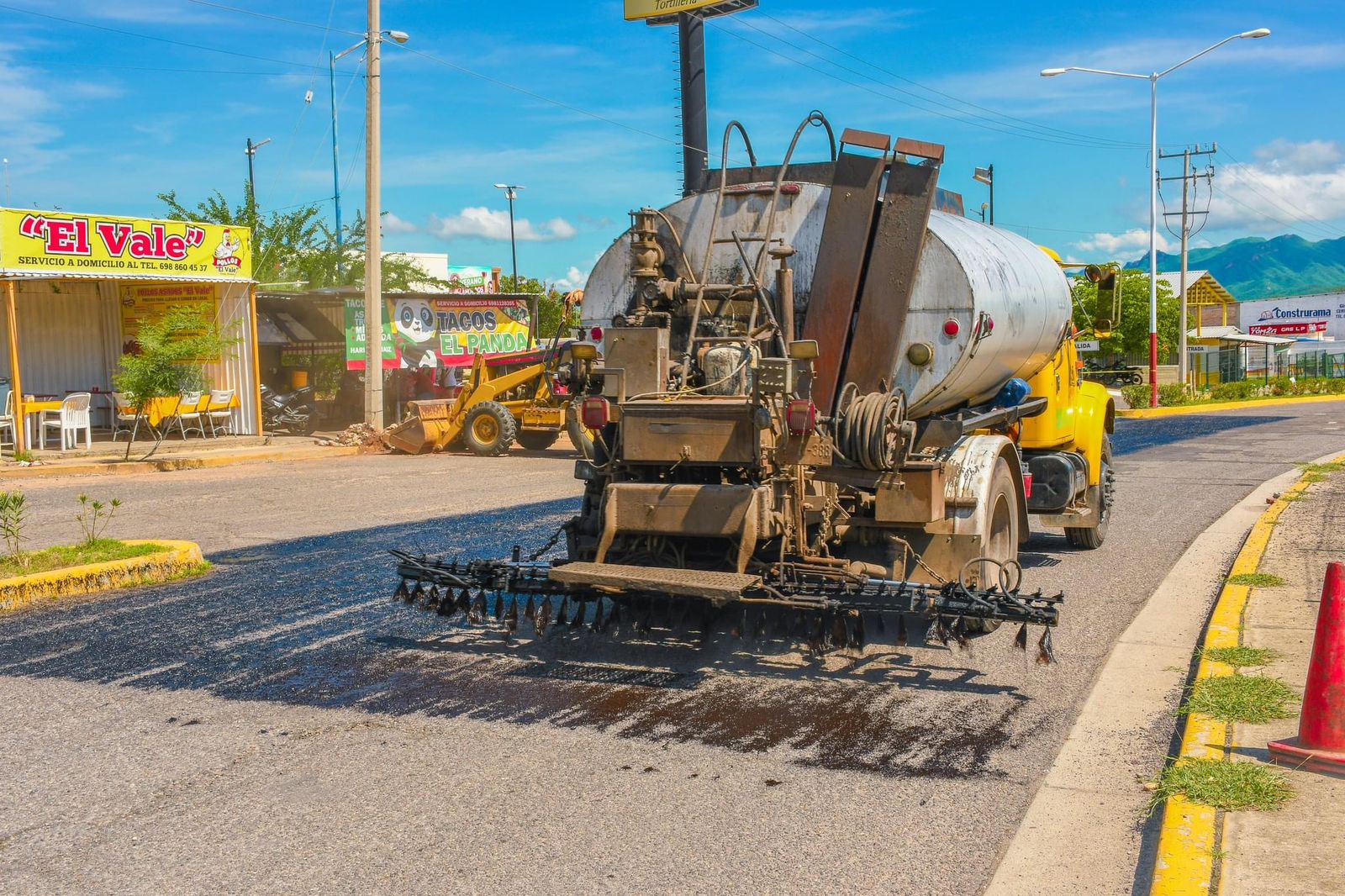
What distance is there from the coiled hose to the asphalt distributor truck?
13 millimetres

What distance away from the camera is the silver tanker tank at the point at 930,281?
704cm

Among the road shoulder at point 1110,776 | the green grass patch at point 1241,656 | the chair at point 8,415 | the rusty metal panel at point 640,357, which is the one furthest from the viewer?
the chair at point 8,415

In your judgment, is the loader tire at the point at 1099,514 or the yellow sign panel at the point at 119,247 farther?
the yellow sign panel at the point at 119,247

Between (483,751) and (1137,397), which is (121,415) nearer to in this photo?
(483,751)

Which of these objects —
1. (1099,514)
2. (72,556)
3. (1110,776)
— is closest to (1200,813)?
(1110,776)

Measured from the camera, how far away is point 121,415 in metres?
22.2

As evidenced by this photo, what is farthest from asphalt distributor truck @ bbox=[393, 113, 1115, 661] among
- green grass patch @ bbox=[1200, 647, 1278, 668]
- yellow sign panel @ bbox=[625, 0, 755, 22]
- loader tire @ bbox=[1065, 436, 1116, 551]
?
yellow sign panel @ bbox=[625, 0, 755, 22]

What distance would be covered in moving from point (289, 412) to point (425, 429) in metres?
5.83

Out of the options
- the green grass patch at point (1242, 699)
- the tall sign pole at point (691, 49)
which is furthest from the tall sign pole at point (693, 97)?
the green grass patch at point (1242, 699)

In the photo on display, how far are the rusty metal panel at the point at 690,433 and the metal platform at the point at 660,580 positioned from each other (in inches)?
23.8

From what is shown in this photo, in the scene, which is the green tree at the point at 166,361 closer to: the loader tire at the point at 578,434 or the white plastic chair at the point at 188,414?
the white plastic chair at the point at 188,414

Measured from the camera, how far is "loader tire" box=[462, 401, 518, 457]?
20.5 meters

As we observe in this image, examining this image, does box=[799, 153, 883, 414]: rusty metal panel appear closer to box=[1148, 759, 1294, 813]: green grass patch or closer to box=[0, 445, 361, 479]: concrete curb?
box=[1148, 759, 1294, 813]: green grass patch

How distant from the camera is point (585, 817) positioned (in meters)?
4.56
